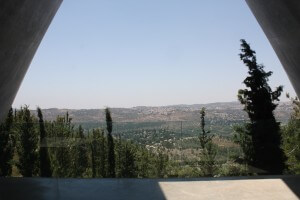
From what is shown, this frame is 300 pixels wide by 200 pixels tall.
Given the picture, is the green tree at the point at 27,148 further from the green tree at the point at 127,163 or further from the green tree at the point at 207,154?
the green tree at the point at 207,154

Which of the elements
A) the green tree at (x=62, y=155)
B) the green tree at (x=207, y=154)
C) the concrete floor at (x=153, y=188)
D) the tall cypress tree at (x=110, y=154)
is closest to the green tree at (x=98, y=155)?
the tall cypress tree at (x=110, y=154)

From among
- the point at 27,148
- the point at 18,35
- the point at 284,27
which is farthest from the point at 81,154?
the point at 284,27

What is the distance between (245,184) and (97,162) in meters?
8.46

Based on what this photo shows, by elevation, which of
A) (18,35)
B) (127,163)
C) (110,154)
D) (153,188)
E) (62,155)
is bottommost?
(127,163)

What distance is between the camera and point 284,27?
559 centimetres

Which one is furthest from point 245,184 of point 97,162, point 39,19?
point 97,162

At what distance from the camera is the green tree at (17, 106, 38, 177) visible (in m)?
12.5

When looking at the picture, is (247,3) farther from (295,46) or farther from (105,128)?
(105,128)

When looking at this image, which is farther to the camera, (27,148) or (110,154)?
(27,148)

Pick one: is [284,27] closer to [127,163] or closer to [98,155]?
[98,155]

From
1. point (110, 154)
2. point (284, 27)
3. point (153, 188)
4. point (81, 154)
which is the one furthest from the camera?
point (110, 154)

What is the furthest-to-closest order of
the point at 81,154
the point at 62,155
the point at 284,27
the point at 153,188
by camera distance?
the point at 81,154 < the point at 62,155 < the point at 153,188 < the point at 284,27

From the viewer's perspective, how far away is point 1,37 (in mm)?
4676

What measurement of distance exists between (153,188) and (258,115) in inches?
677
